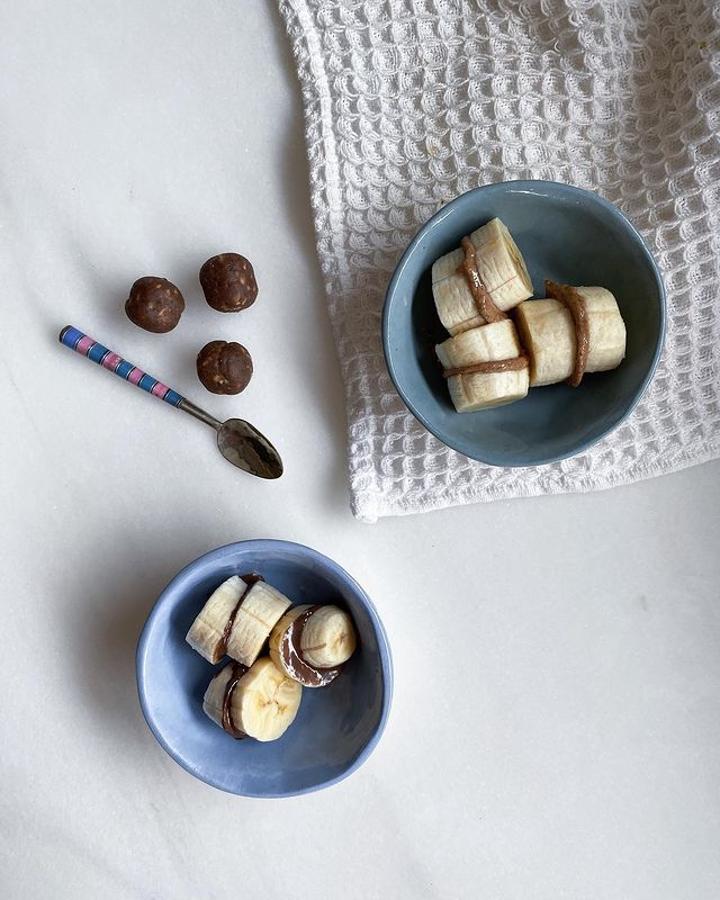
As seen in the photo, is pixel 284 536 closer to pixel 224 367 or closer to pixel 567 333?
pixel 224 367

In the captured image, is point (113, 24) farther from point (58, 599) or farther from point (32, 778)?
point (32, 778)

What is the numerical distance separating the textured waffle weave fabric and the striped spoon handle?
177 millimetres

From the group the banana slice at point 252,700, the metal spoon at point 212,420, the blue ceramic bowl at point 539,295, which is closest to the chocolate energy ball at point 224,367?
the metal spoon at point 212,420

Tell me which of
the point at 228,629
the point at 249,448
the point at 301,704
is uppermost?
the point at 249,448

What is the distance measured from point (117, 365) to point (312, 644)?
331 mm

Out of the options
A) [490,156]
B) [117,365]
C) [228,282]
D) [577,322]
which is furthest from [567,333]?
[117,365]

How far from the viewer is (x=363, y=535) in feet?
2.90

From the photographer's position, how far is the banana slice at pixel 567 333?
76cm

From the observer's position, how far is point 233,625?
2.64 ft

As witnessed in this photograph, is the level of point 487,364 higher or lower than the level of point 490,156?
lower

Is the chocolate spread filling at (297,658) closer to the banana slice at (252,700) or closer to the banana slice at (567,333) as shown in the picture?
the banana slice at (252,700)

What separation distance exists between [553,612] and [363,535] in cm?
21

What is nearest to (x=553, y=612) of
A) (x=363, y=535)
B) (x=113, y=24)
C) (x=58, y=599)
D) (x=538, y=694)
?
(x=538, y=694)

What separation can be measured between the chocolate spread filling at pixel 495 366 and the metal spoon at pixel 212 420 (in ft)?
0.71
